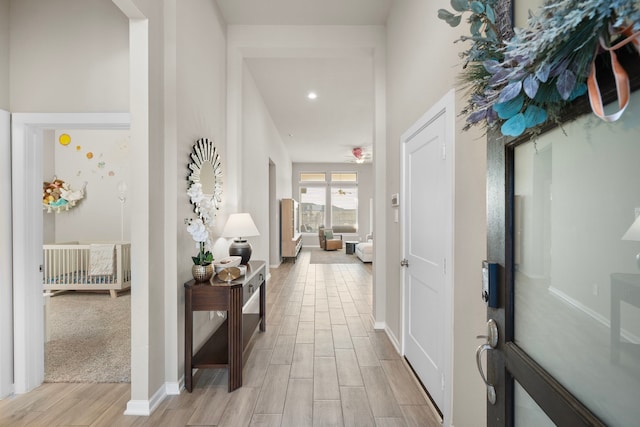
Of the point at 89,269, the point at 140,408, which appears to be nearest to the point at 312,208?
the point at 89,269

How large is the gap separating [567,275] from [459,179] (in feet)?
3.64

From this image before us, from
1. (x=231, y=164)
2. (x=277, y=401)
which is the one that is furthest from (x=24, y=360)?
(x=231, y=164)

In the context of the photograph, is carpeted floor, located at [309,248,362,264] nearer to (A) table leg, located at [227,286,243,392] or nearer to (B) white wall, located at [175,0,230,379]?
(B) white wall, located at [175,0,230,379]

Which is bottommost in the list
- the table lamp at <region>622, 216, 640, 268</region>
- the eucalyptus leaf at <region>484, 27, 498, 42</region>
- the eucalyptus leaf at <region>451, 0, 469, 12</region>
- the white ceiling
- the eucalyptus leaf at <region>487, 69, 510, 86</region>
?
the table lamp at <region>622, 216, 640, 268</region>

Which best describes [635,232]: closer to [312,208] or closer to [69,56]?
[69,56]

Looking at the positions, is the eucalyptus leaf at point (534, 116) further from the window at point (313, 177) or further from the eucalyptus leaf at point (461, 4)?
the window at point (313, 177)

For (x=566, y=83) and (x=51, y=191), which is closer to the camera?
(x=566, y=83)

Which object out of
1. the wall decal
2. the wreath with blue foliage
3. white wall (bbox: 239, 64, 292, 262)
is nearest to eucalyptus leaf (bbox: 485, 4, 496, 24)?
the wreath with blue foliage

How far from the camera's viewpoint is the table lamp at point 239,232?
3090 millimetres

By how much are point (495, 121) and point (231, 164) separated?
10.4 ft

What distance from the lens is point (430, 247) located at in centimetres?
218

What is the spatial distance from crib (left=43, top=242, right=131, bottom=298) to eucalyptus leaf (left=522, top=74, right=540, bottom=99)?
5.51 metres

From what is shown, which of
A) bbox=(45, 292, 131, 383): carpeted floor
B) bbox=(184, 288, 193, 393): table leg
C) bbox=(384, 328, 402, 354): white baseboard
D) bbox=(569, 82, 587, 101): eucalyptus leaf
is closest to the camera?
bbox=(569, 82, 587, 101): eucalyptus leaf

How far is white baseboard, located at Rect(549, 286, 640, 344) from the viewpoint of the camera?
0.52m
